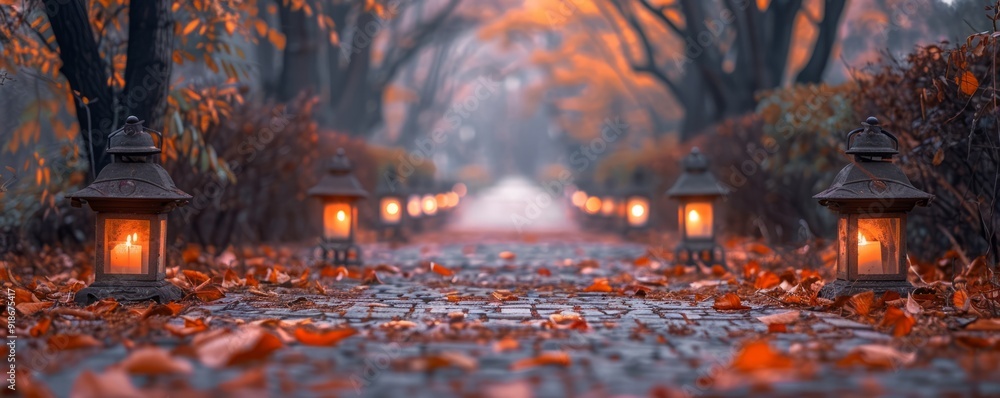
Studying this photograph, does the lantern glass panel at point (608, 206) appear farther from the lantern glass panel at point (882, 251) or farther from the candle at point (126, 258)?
the candle at point (126, 258)

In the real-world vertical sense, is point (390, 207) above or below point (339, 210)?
above

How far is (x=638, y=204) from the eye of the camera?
19.4 metres

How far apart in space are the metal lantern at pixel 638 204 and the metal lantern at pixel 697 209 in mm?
7444

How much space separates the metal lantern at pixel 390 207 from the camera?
18.3 metres

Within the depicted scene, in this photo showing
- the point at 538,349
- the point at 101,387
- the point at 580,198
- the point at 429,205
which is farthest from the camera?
the point at 580,198

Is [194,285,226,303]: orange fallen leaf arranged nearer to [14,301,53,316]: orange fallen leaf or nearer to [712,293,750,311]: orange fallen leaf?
[14,301,53,316]: orange fallen leaf

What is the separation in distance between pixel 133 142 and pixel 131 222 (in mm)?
593

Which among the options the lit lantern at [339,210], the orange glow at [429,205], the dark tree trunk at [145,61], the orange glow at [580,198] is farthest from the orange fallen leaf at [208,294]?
the orange glow at [580,198]

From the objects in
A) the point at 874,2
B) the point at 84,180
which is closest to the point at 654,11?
the point at 874,2

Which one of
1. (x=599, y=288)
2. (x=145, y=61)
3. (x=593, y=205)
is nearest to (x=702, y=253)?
(x=599, y=288)

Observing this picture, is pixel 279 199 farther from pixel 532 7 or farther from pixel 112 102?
pixel 532 7

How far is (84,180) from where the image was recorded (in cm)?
1076

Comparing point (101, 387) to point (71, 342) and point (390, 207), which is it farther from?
point (390, 207)

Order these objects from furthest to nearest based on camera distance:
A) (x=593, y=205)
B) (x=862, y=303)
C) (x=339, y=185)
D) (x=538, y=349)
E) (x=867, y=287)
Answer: (x=593, y=205)
(x=339, y=185)
(x=867, y=287)
(x=862, y=303)
(x=538, y=349)
